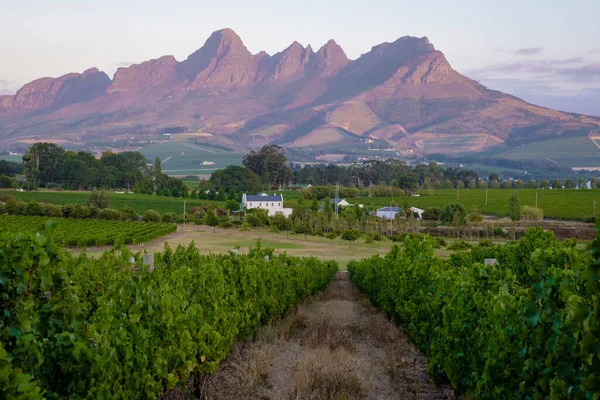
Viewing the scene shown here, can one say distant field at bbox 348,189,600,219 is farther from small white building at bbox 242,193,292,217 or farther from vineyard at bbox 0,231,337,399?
vineyard at bbox 0,231,337,399

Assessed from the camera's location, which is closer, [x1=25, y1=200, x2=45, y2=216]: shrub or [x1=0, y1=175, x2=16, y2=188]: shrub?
[x1=25, y1=200, x2=45, y2=216]: shrub

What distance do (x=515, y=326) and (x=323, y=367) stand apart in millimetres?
4144

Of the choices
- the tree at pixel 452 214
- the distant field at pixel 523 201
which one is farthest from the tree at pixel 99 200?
the tree at pixel 452 214

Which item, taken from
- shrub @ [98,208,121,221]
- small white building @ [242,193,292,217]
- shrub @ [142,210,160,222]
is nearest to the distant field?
small white building @ [242,193,292,217]

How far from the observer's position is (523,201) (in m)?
101

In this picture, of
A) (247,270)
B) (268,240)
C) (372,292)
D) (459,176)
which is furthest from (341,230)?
(459,176)

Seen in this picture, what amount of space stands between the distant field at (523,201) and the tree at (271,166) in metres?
40.3

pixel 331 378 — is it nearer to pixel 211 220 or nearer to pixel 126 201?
pixel 211 220

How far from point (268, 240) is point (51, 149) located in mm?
72899

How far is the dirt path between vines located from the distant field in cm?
7386

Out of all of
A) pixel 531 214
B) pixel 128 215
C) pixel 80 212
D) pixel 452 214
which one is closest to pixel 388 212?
pixel 452 214

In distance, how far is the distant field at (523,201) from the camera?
8581 centimetres

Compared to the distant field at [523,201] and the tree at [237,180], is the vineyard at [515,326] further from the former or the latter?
the tree at [237,180]

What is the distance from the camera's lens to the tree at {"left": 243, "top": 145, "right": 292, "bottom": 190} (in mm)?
149375
